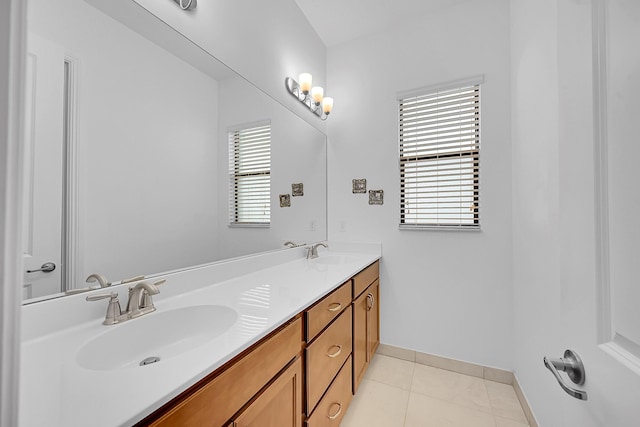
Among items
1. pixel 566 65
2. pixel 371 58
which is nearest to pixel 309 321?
pixel 566 65

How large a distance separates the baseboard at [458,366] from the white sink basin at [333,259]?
799 millimetres

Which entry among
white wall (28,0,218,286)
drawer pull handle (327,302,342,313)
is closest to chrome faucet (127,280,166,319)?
white wall (28,0,218,286)

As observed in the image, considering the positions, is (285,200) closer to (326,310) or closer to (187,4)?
(326,310)

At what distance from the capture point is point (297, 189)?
6.62 ft

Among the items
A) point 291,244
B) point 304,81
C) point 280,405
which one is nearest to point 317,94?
point 304,81

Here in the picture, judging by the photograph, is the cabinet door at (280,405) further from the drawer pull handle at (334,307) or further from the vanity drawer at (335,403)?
the drawer pull handle at (334,307)

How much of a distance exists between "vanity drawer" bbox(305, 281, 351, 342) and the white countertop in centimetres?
6

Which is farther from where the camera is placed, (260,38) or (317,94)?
(317,94)

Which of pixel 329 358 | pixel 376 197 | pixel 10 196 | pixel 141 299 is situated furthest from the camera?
pixel 376 197

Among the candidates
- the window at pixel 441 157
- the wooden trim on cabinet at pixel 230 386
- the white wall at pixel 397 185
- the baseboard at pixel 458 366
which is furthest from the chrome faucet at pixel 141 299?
the baseboard at pixel 458 366

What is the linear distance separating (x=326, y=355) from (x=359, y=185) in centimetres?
143

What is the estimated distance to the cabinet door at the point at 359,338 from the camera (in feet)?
5.30

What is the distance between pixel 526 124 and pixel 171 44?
1.85 m

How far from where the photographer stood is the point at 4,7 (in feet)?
0.83
